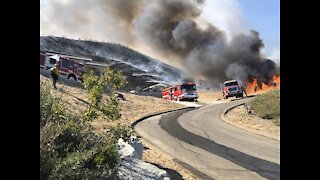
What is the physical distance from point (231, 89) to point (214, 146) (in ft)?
64.9

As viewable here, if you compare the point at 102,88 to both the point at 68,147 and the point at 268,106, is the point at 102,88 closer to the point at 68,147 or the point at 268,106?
the point at 68,147

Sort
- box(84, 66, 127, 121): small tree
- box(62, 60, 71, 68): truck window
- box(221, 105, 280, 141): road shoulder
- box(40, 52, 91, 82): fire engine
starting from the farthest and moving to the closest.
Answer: box(62, 60, 71, 68): truck window < box(40, 52, 91, 82): fire engine < box(221, 105, 280, 141): road shoulder < box(84, 66, 127, 121): small tree

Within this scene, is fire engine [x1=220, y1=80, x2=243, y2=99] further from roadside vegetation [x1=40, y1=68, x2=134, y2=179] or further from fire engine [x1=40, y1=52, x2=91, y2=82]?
roadside vegetation [x1=40, y1=68, x2=134, y2=179]

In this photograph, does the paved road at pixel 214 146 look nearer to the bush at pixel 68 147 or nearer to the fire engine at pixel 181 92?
the bush at pixel 68 147

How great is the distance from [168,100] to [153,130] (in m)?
13.4

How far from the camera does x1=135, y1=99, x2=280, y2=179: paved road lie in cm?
1120

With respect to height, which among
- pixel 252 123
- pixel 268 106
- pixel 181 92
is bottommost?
pixel 252 123

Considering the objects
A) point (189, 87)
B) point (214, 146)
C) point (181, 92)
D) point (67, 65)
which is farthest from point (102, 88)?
point (181, 92)

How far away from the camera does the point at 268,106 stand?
27.5 metres

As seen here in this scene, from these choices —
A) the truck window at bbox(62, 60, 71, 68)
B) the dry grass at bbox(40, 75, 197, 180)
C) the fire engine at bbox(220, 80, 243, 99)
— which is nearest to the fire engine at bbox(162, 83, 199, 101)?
the dry grass at bbox(40, 75, 197, 180)

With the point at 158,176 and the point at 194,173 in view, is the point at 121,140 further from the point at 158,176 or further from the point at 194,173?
the point at 194,173

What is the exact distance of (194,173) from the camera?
10555mm

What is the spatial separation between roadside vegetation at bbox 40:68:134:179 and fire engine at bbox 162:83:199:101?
21.6 m

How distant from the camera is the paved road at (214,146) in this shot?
36.8ft
